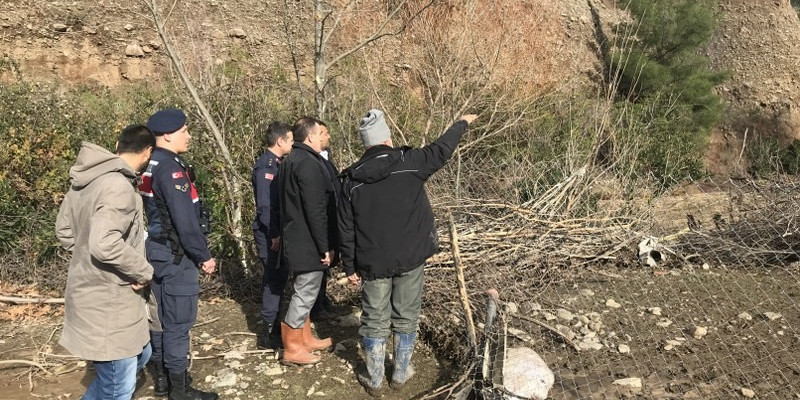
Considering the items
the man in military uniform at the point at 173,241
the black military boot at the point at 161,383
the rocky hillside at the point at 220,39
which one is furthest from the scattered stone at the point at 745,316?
Answer: the rocky hillside at the point at 220,39

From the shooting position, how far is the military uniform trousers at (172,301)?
2971mm

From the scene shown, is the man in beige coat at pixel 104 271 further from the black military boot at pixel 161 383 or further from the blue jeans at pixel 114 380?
the black military boot at pixel 161 383

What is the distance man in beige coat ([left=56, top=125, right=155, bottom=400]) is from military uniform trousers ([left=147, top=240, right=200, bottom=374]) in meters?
0.48

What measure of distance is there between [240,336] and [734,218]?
5.04m

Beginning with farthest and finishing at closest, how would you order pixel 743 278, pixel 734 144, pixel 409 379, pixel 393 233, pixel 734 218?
pixel 734 144, pixel 734 218, pixel 743 278, pixel 409 379, pixel 393 233

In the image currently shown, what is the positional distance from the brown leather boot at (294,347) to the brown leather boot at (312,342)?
161 millimetres

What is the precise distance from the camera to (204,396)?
318cm

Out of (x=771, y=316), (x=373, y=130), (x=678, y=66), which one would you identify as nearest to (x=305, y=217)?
(x=373, y=130)

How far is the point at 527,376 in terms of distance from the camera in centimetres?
313

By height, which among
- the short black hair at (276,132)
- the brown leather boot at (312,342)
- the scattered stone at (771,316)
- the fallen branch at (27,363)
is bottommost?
the fallen branch at (27,363)

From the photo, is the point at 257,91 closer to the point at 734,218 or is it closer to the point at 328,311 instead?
the point at 328,311

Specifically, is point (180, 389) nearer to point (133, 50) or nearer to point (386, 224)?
point (386, 224)

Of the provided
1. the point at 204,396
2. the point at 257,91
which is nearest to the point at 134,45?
the point at 257,91

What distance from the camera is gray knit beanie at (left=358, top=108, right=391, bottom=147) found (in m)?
2.99
